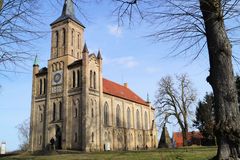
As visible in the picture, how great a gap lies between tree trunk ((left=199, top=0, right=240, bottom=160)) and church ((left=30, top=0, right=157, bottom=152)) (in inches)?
1358

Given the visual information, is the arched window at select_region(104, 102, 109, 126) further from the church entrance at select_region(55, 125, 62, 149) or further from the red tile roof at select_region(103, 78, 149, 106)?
the church entrance at select_region(55, 125, 62, 149)

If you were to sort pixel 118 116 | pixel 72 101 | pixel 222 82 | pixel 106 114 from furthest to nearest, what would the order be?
pixel 118 116 → pixel 106 114 → pixel 72 101 → pixel 222 82

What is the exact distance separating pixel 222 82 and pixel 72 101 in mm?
37962

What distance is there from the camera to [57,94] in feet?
148

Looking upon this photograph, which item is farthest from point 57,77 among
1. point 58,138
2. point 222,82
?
point 222,82

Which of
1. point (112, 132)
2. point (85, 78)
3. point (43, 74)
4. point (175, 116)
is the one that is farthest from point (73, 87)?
point (175, 116)

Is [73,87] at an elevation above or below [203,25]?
above

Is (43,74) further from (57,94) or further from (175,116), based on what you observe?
(175,116)

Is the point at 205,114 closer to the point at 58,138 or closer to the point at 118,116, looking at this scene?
the point at 118,116

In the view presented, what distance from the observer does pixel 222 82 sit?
21.5 ft

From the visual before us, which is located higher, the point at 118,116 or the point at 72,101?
the point at 72,101

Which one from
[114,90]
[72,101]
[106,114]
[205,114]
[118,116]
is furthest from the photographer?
[114,90]

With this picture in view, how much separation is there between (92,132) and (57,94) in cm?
867

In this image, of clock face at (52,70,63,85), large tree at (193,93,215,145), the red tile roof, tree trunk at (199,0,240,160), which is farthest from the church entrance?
tree trunk at (199,0,240,160)
